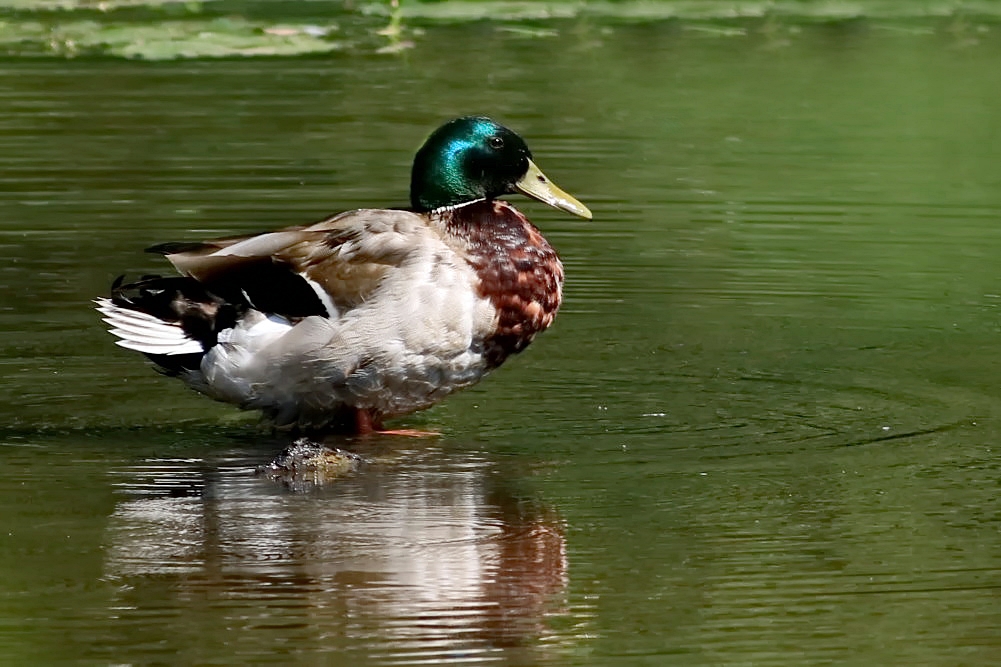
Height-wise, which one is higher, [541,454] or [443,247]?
[443,247]

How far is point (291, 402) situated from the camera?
25.2 ft

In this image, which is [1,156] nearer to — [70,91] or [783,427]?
[70,91]

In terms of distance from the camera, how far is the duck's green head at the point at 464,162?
25.8 feet

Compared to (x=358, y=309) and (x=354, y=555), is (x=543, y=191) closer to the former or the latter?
(x=358, y=309)

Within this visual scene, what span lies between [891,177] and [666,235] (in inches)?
88.2

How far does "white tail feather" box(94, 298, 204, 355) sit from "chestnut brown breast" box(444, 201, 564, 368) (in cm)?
101

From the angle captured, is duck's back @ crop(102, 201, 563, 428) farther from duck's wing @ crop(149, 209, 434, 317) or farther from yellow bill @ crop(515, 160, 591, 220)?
yellow bill @ crop(515, 160, 591, 220)

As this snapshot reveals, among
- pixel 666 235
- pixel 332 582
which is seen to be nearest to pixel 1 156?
pixel 666 235

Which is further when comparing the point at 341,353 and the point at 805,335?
the point at 805,335

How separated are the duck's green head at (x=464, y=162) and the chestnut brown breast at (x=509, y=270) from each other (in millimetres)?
79

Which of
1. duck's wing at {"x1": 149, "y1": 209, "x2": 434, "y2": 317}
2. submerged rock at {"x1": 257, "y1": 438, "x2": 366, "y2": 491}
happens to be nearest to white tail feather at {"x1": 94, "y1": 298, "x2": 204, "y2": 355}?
duck's wing at {"x1": 149, "y1": 209, "x2": 434, "y2": 317}

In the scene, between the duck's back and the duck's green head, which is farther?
the duck's green head

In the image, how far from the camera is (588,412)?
25.6ft

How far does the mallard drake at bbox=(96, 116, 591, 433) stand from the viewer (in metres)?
7.45
